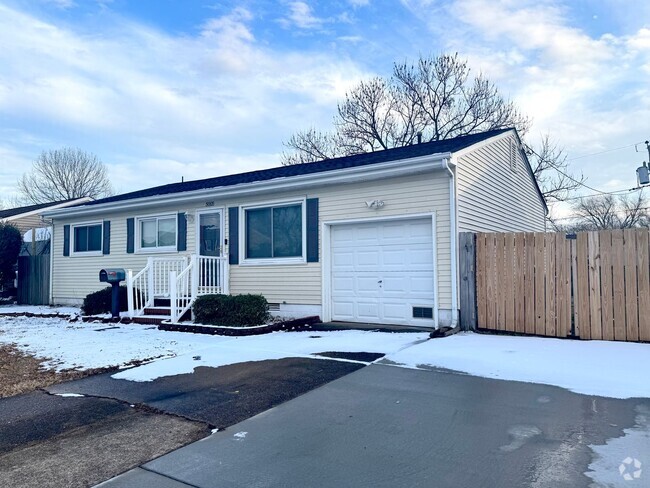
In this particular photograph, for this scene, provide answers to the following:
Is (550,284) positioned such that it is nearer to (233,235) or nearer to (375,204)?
A: (375,204)

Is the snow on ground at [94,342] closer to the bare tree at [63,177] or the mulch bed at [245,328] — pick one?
the mulch bed at [245,328]

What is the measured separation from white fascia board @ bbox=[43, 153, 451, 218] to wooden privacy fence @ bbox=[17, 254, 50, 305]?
3.81 m

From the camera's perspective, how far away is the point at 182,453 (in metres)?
3.03

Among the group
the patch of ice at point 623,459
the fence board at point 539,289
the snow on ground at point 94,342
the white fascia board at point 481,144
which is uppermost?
the white fascia board at point 481,144

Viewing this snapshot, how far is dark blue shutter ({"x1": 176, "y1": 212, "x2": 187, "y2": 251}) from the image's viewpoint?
10969 millimetres

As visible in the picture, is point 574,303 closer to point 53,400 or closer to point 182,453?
point 182,453

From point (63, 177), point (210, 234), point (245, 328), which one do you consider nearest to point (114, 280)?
point (210, 234)

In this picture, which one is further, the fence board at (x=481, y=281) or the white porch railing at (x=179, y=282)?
the white porch railing at (x=179, y=282)

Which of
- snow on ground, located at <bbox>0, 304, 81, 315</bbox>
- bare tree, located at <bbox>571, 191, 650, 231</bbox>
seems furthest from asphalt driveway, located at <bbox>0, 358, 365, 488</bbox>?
bare tree, located at <bbox>571, 191, 650, 231</bbox>

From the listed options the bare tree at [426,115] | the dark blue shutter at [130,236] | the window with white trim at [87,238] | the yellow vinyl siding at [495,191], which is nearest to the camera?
the yellow vinyl siding at [495,191]

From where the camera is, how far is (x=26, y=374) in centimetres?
530

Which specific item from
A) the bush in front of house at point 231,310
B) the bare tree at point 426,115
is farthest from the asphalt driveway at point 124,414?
the bare tree at point 426,115

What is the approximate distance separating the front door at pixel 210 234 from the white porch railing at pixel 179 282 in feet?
1.63

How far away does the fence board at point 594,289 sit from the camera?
6.41 meters
